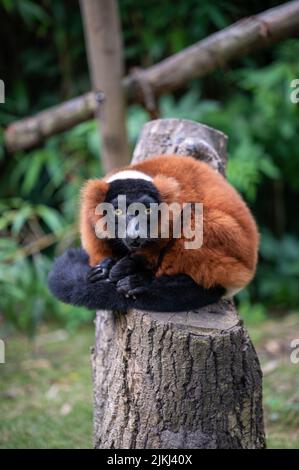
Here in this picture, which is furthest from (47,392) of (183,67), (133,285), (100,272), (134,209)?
(183,67)

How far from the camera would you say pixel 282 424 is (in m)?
3.55

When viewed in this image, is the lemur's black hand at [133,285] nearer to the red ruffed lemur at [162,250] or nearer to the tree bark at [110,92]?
the red ruffed lemur at [162,250]

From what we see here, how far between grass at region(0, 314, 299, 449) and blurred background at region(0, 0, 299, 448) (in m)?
0.01

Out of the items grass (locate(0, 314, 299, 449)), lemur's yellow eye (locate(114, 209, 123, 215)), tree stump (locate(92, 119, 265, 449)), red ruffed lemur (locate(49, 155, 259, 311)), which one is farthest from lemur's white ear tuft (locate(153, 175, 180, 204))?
grass (locate(0, 314, 299, 449))

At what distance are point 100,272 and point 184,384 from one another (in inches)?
23.0

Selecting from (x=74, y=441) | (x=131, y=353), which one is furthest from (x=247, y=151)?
(x=131, y=353)

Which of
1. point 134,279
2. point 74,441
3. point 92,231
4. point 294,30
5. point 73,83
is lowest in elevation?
point 74,441

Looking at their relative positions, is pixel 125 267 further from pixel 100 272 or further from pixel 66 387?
pixel 66 387

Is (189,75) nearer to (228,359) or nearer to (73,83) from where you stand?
(73,83)

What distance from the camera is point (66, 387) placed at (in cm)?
433

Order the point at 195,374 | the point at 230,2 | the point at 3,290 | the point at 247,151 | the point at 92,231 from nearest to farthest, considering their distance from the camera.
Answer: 1. the point at 195,374
2. the point at 92,231
3. the point at 3,290
4. the point at 247,151
5. the point at 230,2

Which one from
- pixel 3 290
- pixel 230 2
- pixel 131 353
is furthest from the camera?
pixel 230 2

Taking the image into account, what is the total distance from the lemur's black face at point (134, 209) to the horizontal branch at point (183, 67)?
2321 mm

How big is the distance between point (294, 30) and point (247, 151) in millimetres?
1058
